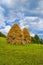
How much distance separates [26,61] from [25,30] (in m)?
41.8

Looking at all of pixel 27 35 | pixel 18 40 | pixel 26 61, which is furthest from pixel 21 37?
pixel 26 61

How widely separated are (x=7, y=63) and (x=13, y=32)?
31671mm

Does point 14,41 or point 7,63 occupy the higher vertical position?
point 14,41

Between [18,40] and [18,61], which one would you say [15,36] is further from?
[18,61]

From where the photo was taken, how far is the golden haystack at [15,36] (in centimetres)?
6339

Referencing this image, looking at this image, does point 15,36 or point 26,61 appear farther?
point 15,36

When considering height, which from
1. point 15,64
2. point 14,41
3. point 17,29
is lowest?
point 15,64

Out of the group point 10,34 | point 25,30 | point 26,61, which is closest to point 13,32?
point 10,34

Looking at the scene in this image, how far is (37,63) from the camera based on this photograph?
34.5m

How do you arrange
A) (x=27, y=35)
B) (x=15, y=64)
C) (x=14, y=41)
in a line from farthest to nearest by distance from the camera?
(x=27, y=35) → (x=14, y=41) → (x=15, y=64)

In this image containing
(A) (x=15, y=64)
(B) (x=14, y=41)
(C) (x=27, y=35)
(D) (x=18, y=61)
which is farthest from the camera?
(C) (x=27, y=35)

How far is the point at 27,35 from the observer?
Result: 77062mm

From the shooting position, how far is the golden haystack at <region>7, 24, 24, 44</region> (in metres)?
63.4

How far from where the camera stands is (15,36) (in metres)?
64.3
